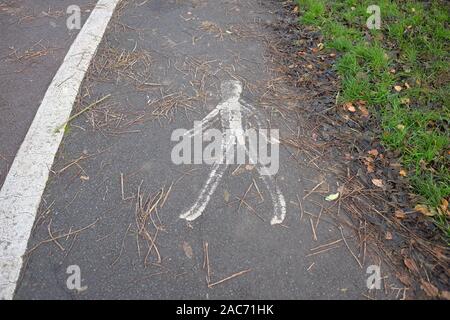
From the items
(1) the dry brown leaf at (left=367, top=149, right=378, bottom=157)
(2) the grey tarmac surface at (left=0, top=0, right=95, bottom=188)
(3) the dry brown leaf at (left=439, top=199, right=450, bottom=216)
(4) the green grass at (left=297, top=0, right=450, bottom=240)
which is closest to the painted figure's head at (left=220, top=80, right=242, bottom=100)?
(4) the green grass at (left=297, top=0, right=450, bottom=240)

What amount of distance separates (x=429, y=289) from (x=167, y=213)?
5.33ft

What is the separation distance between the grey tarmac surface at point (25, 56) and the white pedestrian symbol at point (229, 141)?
1328mm

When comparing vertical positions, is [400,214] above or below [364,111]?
below

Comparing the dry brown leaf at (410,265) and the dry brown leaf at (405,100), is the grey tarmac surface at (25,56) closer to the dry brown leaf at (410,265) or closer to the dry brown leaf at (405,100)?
the dry brown leaf at (410,265)

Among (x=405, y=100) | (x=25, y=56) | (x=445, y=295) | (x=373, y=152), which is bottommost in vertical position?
(x=445, y=295)

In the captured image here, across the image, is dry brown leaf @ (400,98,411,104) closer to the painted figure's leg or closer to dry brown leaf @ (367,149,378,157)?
dry brown leaf @ (367,149,378,157)

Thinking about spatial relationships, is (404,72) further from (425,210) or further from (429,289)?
(429,289)

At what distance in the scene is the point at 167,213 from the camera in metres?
2.24

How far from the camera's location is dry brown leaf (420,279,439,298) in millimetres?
1966

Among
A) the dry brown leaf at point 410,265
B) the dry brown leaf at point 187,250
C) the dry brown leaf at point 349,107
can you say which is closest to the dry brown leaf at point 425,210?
the dry brown leaf at point 410,265

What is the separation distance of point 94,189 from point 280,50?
2.43m

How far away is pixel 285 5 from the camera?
172 inches

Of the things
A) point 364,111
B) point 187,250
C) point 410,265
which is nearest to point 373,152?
point 364,111
